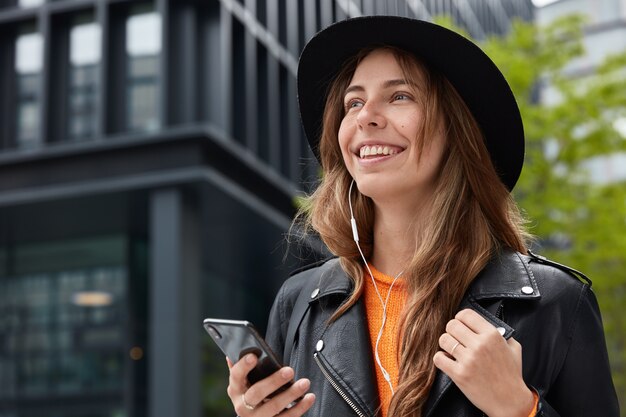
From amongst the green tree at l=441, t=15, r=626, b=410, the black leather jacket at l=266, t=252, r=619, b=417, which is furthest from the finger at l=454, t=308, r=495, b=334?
the green tree at l=441, t=15, r=626, b=410

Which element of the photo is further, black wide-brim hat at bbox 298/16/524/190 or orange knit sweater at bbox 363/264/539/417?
black wide-brim hat at bbox 298/16/524/190

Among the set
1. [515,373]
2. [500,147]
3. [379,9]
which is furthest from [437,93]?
[379,9]

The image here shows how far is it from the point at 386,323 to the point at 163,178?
14.7 metres

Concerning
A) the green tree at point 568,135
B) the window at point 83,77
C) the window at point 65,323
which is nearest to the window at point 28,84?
the window at point 83,77

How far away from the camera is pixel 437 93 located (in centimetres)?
282

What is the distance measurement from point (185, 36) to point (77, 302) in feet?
19.8

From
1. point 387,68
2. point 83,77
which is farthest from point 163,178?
point 387,68

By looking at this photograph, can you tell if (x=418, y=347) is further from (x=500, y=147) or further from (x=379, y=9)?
(x=379, y=9)

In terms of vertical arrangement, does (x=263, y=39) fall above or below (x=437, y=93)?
above

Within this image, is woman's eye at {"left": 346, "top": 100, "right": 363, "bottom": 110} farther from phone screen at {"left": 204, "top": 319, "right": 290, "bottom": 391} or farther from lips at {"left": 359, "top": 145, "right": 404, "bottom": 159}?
phone screen at {"left": 204, "top": 319, "right": 290, "bottom": 391}

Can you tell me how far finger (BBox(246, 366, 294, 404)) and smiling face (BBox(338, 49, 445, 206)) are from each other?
2.13ft

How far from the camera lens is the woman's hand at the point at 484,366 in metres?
2.28

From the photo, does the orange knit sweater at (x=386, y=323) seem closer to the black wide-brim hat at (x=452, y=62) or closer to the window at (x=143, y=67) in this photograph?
the black wide-brim hat at (x=452, y=62)

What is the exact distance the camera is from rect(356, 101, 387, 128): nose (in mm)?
2756
